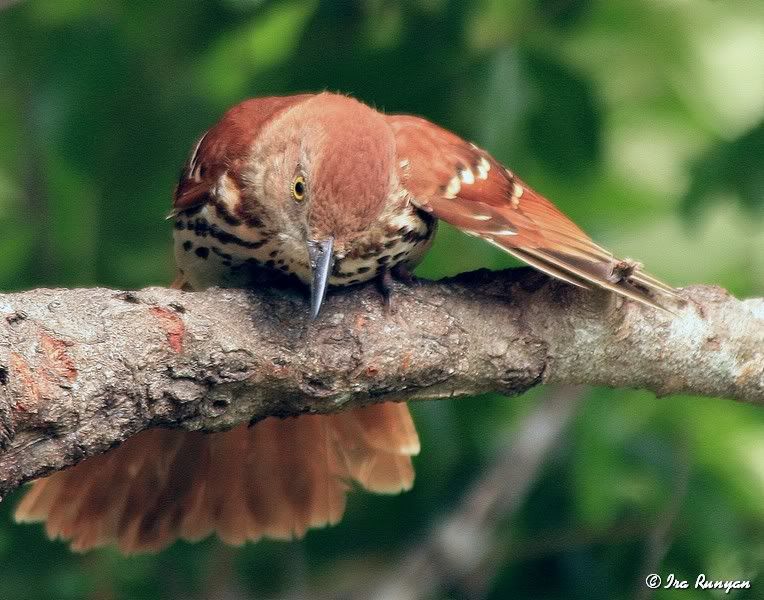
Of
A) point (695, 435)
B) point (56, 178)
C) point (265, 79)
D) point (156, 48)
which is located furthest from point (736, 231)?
point (56, 178)

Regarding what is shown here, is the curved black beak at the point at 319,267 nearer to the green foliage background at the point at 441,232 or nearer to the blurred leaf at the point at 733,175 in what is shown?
the green foliage background at the point at 441,232

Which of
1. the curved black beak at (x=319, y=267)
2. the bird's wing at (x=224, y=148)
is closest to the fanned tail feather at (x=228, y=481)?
the bird's wing at (x=224, y=148)

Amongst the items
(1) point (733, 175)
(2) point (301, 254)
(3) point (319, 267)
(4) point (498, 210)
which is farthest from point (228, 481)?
(1) point (733, 175)

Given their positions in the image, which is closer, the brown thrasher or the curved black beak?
the curved black beak

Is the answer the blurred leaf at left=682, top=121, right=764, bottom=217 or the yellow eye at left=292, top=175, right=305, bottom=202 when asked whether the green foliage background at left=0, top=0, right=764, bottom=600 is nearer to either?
the blurred leaf at left=682, top=121, right=764, bottom=217

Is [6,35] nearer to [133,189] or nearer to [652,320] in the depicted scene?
[133,189]
